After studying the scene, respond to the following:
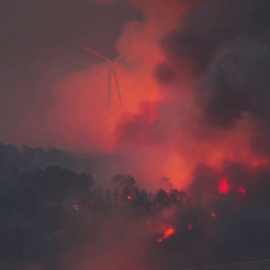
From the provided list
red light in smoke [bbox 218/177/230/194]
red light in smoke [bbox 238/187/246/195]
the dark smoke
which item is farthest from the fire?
red light in smoke [bbox 238/187/246/195]

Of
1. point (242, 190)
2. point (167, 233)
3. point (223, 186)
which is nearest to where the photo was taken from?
point (167, 233)

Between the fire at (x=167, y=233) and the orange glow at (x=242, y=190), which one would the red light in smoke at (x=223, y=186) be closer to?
the orange glow at (x=242, y=190)

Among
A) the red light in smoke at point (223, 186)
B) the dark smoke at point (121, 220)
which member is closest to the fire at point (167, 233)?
the dark smoke at point (121, 220)

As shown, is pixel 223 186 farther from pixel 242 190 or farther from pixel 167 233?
pixel 167 233

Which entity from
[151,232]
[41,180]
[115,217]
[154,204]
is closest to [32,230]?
[41,180]

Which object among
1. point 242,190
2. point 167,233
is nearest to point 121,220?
point 167,233

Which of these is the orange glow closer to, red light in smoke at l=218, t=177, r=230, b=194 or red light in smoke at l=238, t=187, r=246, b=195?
red light in smoke at l=238, t=187, r=246, b=195

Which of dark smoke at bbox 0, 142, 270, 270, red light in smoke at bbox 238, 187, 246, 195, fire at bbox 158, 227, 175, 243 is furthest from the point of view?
red light in smoke at bbox 238, 187, 246, 195

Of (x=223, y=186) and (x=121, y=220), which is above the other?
(x=223, y=186)
